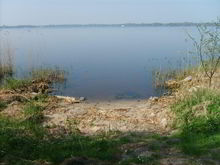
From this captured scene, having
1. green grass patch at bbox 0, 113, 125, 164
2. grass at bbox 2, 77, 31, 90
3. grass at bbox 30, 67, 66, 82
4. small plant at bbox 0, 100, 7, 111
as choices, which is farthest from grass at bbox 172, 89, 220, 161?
grass at bbox 30, 67, 66, 82

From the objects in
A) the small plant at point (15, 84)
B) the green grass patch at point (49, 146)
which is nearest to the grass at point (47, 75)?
the small plant at point (15, 84)

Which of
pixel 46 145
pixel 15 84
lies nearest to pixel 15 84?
pixel 15 84

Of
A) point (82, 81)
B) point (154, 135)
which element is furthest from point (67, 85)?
point (154, 135)

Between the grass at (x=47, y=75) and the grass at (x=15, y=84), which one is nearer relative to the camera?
the grass at (x=15, y=84)

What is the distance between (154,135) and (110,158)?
6.85ft

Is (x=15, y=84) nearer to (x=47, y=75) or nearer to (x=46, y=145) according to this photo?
(x=47, y=75)

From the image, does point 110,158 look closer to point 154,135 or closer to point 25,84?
point 154,135

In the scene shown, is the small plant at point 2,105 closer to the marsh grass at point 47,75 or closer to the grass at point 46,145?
the grass at point 46,145

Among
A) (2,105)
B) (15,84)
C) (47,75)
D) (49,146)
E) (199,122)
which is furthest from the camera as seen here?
(47,75)

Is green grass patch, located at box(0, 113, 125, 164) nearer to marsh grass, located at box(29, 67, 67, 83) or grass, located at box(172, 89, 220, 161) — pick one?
grass, located at box(172, 89, 220, 161)

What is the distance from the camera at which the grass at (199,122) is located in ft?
26.3

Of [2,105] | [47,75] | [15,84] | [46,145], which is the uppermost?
[46,145]

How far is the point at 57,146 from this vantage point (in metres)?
8.20

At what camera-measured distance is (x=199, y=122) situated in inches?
371
